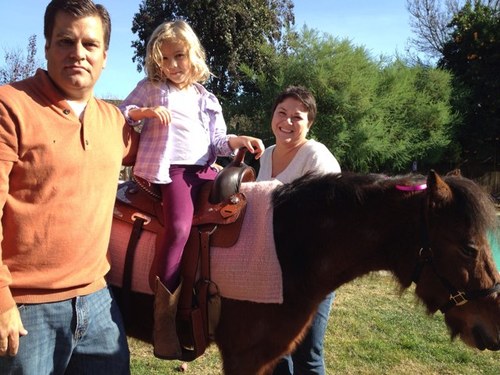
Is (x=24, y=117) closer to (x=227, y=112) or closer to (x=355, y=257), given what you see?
(x=355, y=257)

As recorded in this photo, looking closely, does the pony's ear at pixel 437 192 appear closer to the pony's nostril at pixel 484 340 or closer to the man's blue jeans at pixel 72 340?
the pony's nostril at pixel 484 340

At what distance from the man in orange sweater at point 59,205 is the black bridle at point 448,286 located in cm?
146

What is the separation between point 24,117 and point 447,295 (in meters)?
2.01

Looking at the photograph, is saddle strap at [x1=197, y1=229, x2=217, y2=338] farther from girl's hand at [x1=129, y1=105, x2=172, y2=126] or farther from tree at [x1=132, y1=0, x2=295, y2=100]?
tree at [x1=132, y1=0, x2=295, y2=100]

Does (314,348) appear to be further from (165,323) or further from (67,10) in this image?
(67,10)

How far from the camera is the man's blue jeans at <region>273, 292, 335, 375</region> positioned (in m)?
3.04

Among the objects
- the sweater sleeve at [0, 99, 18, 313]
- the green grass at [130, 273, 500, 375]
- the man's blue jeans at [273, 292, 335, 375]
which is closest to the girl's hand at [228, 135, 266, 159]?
the man's blue jeans at [273, 292, 335, 375]

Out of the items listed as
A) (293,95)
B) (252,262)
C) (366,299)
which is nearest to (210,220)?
(252,262)

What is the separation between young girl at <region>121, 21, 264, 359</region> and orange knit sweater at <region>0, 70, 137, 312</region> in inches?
21.3

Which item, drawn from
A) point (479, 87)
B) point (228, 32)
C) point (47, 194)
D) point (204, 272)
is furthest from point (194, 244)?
point (479, 87)

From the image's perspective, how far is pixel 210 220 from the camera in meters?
2.47

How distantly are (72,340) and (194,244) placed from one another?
81cm

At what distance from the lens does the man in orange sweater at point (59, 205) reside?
163cm

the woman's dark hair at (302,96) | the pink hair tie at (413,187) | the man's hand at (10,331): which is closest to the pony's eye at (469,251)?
the pink hair tie at (413,187)
